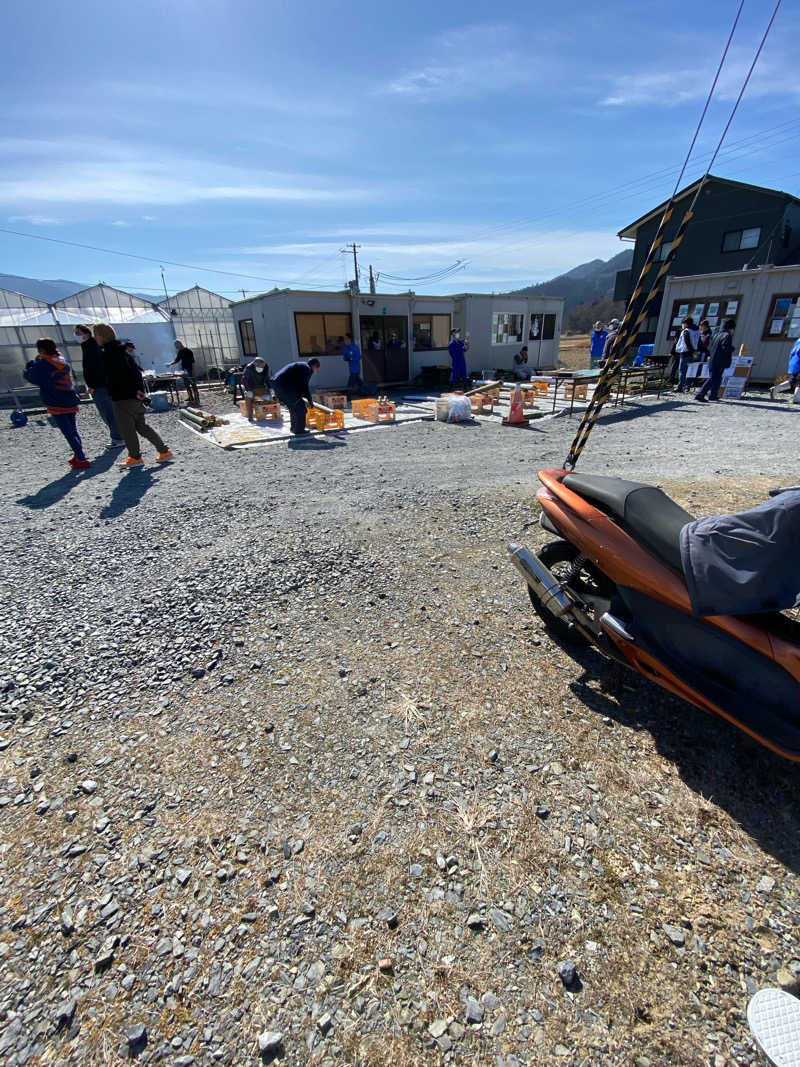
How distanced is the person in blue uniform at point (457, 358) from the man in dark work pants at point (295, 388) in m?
7.80

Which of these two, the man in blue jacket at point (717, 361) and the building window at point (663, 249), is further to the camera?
the building window at point (663, 249)

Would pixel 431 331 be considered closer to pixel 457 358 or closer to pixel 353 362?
pixel 457 358

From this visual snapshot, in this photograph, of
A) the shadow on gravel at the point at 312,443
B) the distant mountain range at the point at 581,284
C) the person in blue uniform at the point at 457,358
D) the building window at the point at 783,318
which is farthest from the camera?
the distant mountain range at the point at 581,284

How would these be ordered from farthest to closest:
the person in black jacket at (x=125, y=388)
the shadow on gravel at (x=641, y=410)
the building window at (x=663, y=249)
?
the building window at (x=663, y=249) < the shadow on gravel at (x=641, y=410) < the person in black jacket at (x=125, y=388)

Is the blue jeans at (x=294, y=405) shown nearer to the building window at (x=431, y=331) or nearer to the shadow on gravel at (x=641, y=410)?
the shadow on gravel at (x=641, y=410)

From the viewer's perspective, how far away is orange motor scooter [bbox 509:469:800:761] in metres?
2.06

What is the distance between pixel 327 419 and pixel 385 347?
314 inches

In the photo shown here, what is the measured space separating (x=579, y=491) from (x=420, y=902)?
2.32 metres

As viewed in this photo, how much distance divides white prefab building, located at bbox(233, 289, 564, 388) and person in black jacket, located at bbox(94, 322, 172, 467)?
331 inches

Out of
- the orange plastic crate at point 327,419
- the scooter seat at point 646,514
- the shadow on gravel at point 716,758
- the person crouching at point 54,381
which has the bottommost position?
the shadow on gravel at point 716,758

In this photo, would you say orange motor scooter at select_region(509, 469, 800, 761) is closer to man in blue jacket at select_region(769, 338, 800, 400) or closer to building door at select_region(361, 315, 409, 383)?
man in blue jacket at select_region(769, 338, 800, 400)

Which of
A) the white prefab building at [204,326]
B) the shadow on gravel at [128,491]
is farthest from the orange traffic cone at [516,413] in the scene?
the white prefab building at [204,326]

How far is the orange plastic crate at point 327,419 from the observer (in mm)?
10820

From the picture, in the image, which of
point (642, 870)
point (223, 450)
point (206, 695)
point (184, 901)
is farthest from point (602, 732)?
point (223, 450)
